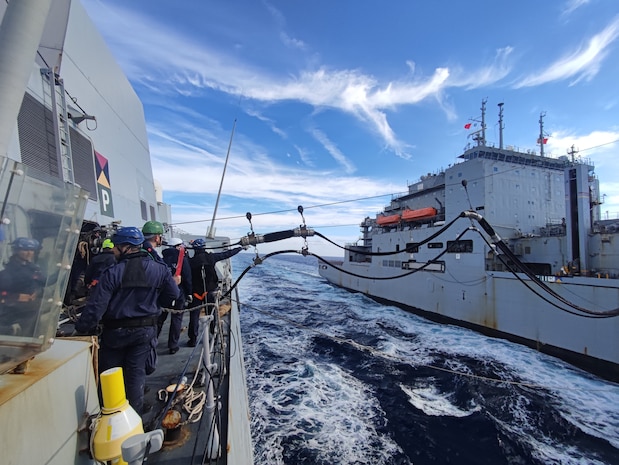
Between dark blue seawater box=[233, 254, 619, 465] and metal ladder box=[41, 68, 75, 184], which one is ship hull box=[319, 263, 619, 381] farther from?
metal ladder box=[41, 68, 75, 184]

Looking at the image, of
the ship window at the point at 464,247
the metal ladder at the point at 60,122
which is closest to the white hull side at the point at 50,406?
the metal ladder at the point at 60,122

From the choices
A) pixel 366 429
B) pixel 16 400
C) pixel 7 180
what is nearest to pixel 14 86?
pixel 7 180

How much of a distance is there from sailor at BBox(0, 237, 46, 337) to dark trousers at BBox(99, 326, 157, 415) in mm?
1111

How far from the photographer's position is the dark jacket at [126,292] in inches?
95.3

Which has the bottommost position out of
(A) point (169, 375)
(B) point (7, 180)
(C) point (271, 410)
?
(C) point (271, 410)

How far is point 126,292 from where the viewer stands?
8.48 ft

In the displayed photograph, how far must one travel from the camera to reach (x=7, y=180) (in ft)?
4.41

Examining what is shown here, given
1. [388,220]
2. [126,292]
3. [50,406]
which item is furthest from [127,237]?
[388,220]

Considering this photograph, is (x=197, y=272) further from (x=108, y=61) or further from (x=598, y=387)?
(x=598, y=387)

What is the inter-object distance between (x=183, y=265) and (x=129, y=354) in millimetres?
2155

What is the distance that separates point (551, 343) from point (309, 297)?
15.5m

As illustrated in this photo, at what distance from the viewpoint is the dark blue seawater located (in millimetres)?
6141

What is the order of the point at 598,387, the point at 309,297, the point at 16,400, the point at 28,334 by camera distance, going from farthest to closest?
the point at 309,297 < the point at 598,387 < the point at 28,334 < the point at 16,400

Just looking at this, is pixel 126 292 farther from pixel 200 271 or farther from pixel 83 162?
pixel 83 162
